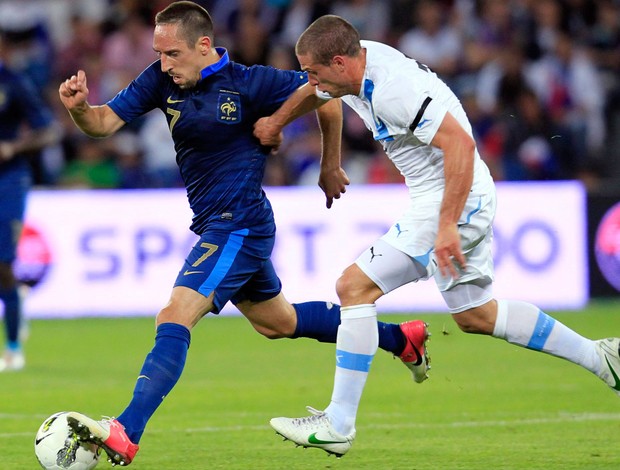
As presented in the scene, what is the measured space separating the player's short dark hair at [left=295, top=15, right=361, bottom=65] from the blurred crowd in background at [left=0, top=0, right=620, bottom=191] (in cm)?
858

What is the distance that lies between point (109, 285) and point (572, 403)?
671 centimetres

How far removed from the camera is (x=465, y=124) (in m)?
5.93

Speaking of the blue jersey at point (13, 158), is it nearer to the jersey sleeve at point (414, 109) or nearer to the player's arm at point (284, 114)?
the player's arm at point (284, 114)

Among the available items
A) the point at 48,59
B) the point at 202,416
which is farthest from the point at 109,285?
the point at 202,416

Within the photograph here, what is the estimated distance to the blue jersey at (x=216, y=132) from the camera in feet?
20.4

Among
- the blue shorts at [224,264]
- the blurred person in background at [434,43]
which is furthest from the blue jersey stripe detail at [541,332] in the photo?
the blurred person in background at [434,43]

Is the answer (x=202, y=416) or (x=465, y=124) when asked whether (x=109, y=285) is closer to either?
(x=202, y=416)

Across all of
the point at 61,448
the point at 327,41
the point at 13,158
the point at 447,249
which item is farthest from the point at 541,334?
the point at 13,158

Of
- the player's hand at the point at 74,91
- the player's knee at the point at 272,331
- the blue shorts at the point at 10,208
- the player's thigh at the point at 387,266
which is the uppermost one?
the player's hand at the point at 74,91

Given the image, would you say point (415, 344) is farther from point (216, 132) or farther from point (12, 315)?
point (12, 315)

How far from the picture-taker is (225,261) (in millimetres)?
6094

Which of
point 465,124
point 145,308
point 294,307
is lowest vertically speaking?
point 145,308

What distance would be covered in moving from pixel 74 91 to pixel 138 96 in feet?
1.42

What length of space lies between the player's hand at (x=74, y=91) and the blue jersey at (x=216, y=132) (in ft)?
1.06
